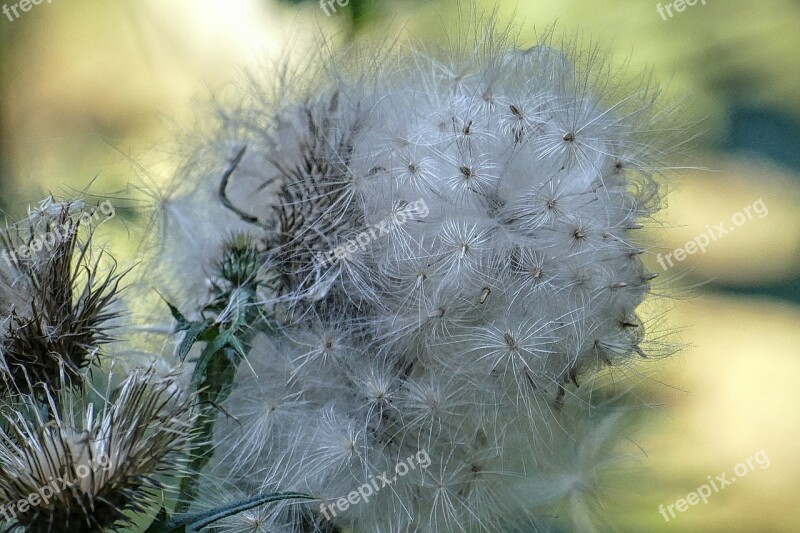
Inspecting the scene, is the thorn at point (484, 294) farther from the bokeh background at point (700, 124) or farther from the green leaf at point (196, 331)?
the bokeh background at point (700, 124)

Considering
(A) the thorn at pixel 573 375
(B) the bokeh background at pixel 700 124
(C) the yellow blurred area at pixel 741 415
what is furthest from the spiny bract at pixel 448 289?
(C) the yellow blurred area at pixel 741 415

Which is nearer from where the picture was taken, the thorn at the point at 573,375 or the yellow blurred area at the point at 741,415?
the thorn at the point at 573,375

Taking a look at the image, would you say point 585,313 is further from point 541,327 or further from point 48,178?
point 48,178

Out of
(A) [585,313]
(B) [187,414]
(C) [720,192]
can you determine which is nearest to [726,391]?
(C) [720,192]

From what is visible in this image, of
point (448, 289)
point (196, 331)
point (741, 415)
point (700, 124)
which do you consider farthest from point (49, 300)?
point (741, 415)

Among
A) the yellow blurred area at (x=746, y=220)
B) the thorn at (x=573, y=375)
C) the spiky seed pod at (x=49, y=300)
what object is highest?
the spiky seed pod at (x=49, y=300)

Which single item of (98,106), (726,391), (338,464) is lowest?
(726,391)

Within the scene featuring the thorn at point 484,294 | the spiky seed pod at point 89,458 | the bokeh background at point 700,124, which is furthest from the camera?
the bokeh background at point 700,124
